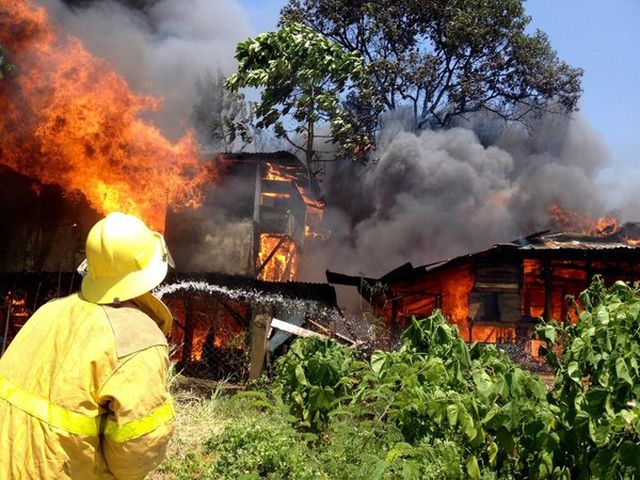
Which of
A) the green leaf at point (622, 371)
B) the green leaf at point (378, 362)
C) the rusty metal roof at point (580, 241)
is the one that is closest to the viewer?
the green leaf at point (622, 371)

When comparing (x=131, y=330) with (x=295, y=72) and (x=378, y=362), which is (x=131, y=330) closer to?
(x=378, y=362)

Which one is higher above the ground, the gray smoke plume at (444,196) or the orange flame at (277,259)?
the gray smoke plume at (444,196)

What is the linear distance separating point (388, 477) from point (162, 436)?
2.41 metres

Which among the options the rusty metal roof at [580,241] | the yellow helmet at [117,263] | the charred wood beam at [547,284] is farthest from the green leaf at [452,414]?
the charred wood beam at [547,284]

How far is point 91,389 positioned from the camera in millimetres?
2217

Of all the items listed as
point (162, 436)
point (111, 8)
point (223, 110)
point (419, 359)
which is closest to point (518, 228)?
point (223, 110)

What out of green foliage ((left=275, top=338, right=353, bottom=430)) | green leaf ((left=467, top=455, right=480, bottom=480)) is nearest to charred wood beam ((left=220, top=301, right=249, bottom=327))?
green foliage ((left=275, top=338, right=353, bottom=430))

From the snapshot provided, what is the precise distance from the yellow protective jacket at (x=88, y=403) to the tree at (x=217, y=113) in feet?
65.3

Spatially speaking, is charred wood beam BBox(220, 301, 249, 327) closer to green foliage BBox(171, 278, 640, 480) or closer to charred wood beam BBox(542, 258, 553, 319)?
charred wood beam BBox(542, 258, 553, 319)

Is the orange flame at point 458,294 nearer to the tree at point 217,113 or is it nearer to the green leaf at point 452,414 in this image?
the tree at point 217,113

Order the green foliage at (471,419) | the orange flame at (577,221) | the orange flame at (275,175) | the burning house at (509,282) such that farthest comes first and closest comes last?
the orange flame at (577,221) → the orange flame at (275,175) → the burning house at (509,282) → the green foliage at (471,419)

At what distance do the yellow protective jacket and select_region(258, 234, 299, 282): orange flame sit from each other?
17.2 m

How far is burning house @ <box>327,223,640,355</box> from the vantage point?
16.7m

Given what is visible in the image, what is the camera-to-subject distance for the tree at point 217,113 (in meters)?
22.6
